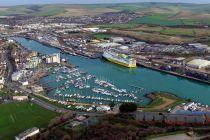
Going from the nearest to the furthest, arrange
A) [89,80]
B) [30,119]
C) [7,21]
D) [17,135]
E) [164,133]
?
1. [164,133]
2. [17,135]
3. [30,119]
4. [89,80]
5. [7,21]

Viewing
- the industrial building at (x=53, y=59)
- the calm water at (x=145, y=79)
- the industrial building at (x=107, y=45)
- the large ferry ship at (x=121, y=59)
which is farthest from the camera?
the industrial building at (x=107, y=45)

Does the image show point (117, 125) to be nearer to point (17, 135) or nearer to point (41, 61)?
point (17, 135)

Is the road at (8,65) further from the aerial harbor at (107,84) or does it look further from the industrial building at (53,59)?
the industrial building at (53,59)

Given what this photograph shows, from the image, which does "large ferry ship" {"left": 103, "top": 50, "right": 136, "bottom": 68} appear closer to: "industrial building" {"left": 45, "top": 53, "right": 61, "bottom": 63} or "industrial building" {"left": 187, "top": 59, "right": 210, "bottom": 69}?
"industrial building" {"left": 45, "top": 53, "right": 61, "bottom": 63}

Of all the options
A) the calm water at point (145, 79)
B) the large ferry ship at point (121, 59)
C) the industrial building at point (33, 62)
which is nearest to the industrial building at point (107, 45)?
the large ferry ship at point (121, 59)

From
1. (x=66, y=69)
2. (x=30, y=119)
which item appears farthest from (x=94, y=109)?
(x=66, y=69)

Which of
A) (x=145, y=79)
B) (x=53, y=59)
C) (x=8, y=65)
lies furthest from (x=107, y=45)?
(x=145, y=79)

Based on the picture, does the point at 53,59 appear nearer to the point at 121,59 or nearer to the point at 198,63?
the point at 121,59
